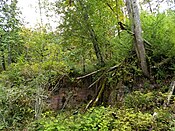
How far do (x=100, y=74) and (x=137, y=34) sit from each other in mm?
2335

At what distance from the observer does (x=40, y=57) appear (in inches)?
301

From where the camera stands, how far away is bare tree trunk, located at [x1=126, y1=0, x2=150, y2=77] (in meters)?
6.16

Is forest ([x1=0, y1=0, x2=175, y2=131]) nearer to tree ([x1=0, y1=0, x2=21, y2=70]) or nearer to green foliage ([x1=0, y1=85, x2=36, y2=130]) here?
green foliage ([x1=0, y1=85, x2=36, y2=130])

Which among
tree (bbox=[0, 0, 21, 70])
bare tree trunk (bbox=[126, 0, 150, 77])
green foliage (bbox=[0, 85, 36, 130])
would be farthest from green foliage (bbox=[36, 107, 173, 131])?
tree (bbox=[0, 0, 21, 70])

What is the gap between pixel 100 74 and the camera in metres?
8.05

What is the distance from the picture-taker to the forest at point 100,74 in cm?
463

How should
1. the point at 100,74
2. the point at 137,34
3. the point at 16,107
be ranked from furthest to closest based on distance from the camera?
A: the point at 100,74
the point at 16,107
the point at 137,34

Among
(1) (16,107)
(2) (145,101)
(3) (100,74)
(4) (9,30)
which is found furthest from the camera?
(4) (9,30)

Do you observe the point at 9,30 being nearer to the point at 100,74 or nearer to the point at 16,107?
the point at 100,74

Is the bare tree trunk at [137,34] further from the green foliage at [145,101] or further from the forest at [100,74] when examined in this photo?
the green foliage at [145,101]

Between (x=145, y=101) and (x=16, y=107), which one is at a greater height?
(x=16, y=107)

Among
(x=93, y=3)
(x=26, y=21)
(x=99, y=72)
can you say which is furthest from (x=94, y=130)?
(x=26, y=21)

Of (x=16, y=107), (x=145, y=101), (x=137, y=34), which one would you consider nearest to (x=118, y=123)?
(x=145, y=101)

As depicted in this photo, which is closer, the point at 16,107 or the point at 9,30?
the point at 16,107
